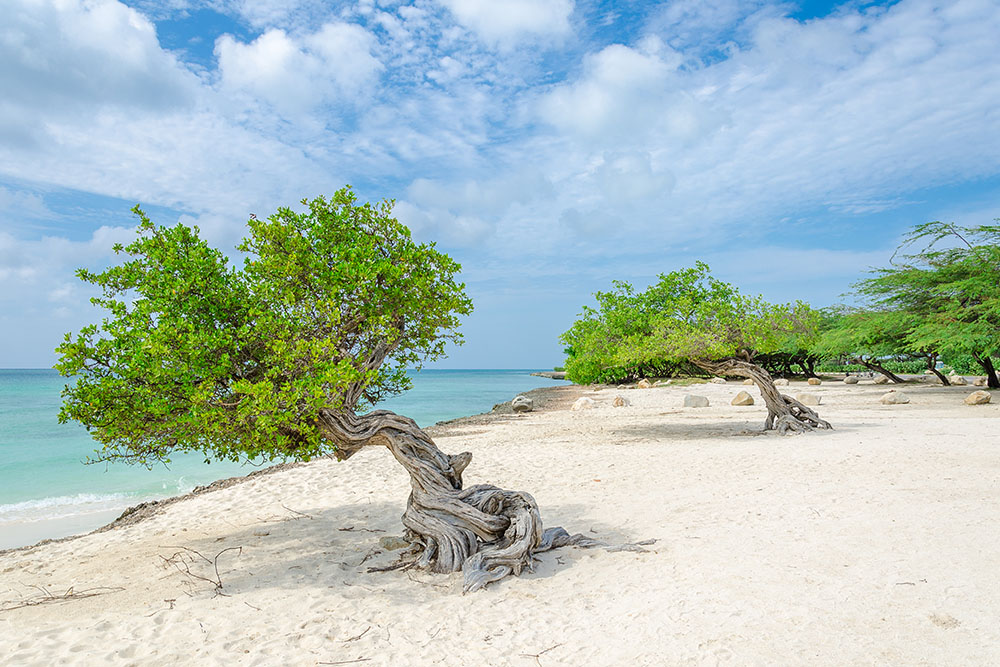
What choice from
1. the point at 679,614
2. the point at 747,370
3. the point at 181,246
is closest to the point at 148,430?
A: the point at 181,246

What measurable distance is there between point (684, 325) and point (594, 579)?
34.2ft

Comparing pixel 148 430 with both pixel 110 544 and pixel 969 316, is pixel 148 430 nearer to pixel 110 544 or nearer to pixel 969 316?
pixel 110 544

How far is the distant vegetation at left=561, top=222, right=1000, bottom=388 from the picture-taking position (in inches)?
615

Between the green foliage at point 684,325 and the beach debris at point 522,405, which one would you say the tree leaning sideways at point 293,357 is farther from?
the beach debris at point 522,405

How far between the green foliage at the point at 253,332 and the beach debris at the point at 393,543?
1.66 meters

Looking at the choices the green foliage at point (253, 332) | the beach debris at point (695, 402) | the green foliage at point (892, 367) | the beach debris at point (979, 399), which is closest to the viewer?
the green foliage at point (253, 332)

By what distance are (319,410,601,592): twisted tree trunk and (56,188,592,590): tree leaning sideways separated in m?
0.02

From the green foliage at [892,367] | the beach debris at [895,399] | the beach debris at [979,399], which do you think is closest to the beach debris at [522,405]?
the beach debris at [895,399]

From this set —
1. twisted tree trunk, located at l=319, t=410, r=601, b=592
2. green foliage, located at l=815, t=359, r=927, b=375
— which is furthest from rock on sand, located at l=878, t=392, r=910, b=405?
twisted tree trunk, located at l=319, t=410, r=601, b=592

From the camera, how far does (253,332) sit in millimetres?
6262

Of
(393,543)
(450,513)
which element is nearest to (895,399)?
(450,513)

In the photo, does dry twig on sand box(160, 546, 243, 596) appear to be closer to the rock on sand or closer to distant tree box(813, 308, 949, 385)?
the rock on sand

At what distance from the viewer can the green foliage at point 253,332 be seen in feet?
19.6

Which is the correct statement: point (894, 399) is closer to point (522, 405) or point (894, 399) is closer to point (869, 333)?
point (869, 333)
